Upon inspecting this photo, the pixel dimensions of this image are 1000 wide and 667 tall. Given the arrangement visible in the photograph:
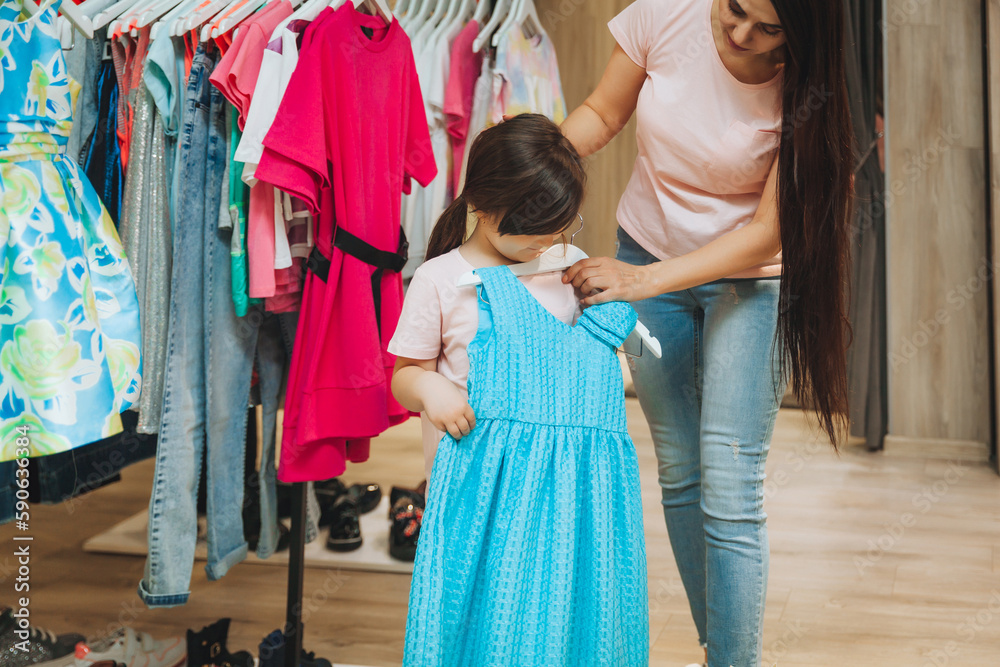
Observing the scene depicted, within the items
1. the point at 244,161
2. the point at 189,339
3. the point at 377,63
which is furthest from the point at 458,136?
the point at 189,339

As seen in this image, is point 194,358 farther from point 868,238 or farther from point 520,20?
point 868,238

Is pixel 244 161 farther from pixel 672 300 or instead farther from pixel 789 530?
pixel 789 530

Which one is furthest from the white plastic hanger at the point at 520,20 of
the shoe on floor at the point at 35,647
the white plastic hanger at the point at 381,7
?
the shoe on floor at the point at 35,647

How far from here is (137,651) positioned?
168 cm

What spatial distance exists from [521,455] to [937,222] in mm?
2903

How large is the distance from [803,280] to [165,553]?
1.24 meters

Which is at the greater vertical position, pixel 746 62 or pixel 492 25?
pixel 492 25

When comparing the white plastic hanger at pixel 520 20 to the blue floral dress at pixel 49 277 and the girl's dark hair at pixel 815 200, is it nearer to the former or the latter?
the girl's dark hair at pixel 815 200

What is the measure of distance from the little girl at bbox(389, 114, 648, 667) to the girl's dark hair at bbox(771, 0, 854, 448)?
0.90 feet

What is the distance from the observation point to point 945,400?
11.4ft

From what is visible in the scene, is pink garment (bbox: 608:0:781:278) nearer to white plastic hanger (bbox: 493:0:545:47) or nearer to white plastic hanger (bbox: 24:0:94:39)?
white plastic hanger (bbox: 493:0:545:47)

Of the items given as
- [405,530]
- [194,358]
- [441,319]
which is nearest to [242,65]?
[194,358]

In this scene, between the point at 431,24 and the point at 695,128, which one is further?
the point at 431,24

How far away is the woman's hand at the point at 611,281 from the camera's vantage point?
4.16 ft
